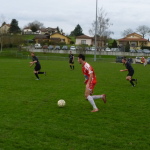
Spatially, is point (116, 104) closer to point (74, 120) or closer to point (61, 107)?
point (61, 107)

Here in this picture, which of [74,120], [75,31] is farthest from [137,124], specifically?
[75,31]

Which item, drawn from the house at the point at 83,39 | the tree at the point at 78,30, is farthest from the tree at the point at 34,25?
the house at the point at 83,39

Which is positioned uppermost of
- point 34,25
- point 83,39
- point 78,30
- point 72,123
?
point 34,25

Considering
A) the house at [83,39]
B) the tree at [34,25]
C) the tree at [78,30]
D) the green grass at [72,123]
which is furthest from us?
the tree at [78,30]

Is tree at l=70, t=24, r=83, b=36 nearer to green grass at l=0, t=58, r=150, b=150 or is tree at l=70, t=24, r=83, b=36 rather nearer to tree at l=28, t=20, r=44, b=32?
tree at l=28, t=20, r=44, b=32

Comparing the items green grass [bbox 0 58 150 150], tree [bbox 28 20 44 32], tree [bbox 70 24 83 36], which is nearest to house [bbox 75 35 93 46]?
tree [bbox 28 20 44 32]

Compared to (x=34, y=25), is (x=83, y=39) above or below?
below

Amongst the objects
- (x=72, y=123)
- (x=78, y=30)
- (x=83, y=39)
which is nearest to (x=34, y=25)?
(x=78, y=30)

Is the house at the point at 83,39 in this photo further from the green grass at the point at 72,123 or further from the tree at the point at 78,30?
the green grass at the point at 72,123

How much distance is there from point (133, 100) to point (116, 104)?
3.90 feet

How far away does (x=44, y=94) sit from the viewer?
11727mm

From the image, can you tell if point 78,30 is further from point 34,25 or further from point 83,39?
point 83,39

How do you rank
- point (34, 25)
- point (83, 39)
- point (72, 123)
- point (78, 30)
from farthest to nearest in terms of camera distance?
point (78, 30), point (34, 25), point (83, 39), point (72, 123)

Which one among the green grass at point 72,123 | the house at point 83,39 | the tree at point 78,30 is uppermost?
the tree at point 78,30
